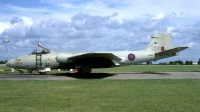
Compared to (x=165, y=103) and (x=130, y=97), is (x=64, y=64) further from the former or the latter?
(x=165, y=103)

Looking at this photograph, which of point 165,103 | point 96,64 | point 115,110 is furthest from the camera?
point 96,64

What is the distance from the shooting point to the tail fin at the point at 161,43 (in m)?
26.0

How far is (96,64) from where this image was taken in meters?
24.3

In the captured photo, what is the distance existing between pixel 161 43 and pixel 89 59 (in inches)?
314

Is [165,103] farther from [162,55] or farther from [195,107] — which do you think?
[162,55]

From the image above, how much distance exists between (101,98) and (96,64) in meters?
14.9

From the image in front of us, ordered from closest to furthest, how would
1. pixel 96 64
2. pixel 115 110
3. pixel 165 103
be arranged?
pixel 115 110 < pixel 165 103 < pixel 96 64

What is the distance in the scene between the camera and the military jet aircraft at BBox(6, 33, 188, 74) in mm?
23719

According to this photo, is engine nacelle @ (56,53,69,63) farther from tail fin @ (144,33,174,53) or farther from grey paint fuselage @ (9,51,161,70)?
tail fin @ (144,33,174,53)

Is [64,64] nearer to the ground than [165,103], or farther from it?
farther from it

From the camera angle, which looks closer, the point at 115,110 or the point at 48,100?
the point at 115,110

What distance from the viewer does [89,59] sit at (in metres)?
23.3

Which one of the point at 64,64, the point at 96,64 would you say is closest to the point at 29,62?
the point at 64,64

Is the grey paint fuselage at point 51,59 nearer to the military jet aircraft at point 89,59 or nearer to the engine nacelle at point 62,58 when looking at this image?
the military jet aircraft at point 89,59
